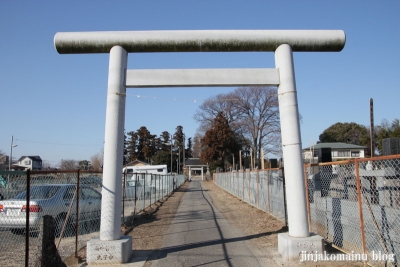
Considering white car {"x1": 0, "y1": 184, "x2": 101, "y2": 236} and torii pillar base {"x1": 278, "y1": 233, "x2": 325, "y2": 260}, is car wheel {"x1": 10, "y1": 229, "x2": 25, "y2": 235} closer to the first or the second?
white car {"x1": 0, "y1": 184, "x2": 101, "y2": 236}

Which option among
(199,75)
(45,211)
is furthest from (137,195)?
(199,75)

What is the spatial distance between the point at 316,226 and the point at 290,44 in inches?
164

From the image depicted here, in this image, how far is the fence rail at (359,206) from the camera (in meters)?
5.26

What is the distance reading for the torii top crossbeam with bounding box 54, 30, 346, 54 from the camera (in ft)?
23.8

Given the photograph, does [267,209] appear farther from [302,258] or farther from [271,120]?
[271,120]

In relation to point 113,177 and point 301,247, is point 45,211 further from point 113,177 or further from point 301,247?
point 301,247

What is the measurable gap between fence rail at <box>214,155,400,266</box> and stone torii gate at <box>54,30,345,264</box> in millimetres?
731

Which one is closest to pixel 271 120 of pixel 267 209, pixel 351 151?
pixel 351 151

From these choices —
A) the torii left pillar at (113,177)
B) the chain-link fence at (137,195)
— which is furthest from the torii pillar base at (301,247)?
the chain-link fence at (137,195)

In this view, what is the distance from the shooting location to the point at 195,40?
24.0ft

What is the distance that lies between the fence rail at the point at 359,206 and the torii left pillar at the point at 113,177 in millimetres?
4108

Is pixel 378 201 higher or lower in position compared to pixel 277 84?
lower

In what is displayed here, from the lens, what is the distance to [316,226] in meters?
7.98

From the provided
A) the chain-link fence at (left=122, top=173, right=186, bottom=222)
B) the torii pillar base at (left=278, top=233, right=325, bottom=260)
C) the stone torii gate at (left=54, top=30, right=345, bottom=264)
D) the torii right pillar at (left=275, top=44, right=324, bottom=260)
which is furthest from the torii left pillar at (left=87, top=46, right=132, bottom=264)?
the chain-link fence at (left=122, top=173, right=186, bottom=222)
